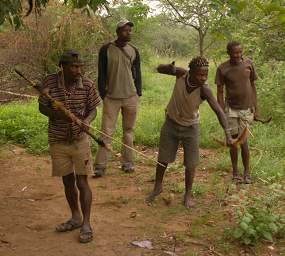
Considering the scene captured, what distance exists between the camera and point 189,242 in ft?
14.5

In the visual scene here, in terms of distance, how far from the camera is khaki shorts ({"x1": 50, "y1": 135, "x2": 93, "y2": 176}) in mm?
4273

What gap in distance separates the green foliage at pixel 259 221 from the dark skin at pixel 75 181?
1244mm

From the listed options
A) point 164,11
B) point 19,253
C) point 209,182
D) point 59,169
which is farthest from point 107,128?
point 164,11

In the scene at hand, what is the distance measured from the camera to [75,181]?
4582 mm

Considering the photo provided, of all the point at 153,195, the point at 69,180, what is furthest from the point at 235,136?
the point at 69,180

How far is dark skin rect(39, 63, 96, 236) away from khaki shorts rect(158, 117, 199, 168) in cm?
104

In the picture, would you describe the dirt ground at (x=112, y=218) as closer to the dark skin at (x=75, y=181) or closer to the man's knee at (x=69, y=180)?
the dark skin at (x=75, y=181)

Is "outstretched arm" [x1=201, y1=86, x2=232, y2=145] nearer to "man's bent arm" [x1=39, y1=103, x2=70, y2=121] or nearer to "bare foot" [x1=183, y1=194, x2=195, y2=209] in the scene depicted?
"bare foot" [x1=183, y1=194, x2=195, y2=209]

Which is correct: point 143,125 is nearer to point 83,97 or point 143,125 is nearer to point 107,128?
point 107,128

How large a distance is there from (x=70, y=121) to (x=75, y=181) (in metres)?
0.68

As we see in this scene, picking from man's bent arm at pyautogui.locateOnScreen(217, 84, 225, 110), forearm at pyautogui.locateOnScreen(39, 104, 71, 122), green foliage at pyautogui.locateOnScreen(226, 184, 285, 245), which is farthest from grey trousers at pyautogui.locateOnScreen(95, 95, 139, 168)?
green foliage at pyautogui.locateOnScreen(226, 184, 285, 245)

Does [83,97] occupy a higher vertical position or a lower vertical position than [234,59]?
lower

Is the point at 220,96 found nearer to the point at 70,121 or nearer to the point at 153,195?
the point at 153,195

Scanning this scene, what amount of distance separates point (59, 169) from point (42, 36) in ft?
28.0
